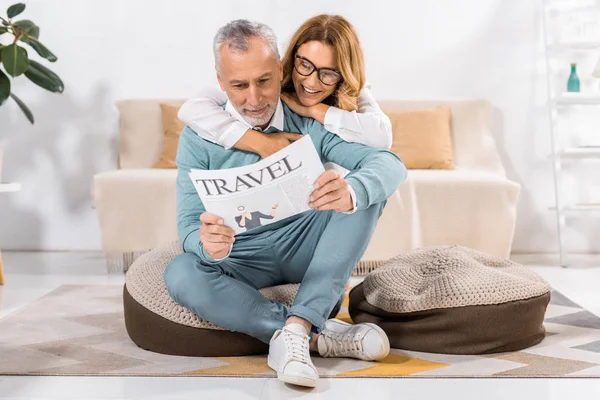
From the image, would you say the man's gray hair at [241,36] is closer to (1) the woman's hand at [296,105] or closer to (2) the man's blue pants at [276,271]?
(1) the woman's hand at [296,105]

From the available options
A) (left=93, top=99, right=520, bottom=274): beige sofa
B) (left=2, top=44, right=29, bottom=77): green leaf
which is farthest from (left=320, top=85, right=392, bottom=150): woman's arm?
(left=2, top=44, right=29, bottom=77): green leaf

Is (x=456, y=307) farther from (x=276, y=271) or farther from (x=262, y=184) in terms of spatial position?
(x=262, y=184)

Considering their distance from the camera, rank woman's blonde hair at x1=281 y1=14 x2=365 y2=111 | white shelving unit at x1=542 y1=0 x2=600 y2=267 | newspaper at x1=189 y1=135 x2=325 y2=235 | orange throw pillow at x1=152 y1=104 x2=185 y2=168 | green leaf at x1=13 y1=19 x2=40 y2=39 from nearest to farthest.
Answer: newspaper at x1=189 y1=135 x2=325 y2=235 → woman's blonde hair at x1=281 y1=14 x2=365 y2=111 → green leaf at x1=13 y1=19 x2=40 y2=39 → white shelving unit at x1=542 y1=0 x2=600 y2=267 → orange throw pillow at x1=152 y1=104 x2=185 y2=168

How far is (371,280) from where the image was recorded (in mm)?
2469

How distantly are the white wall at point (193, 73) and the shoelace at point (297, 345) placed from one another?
280cm

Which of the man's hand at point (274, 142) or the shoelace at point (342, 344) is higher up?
the man's hand at point (274, 142)

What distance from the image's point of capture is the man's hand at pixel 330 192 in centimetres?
190

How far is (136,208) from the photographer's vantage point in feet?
12.6

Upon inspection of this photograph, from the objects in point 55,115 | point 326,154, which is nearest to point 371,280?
point 326,154

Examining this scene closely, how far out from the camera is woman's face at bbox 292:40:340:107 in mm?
2184

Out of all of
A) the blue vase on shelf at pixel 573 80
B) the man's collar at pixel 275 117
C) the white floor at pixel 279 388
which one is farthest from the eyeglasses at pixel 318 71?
the blue vase on shelf at pixel 573 80

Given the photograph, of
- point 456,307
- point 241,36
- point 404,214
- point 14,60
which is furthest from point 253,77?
point 14,60

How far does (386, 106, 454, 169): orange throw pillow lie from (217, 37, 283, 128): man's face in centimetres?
214

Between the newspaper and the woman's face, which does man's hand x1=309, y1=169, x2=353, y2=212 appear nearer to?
the newspaper
